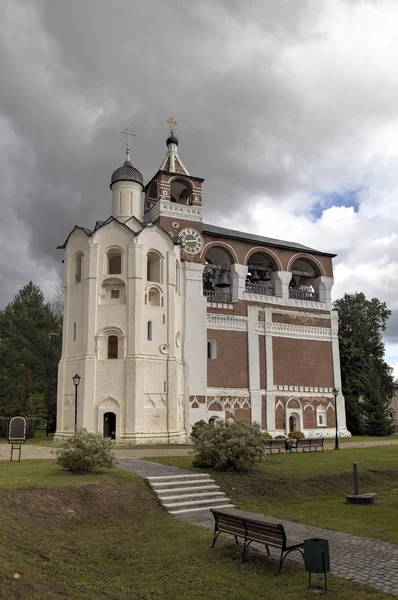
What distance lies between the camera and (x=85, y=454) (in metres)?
16.1

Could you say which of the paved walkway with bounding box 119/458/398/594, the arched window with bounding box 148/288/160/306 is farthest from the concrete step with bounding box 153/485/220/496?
the arched window with bounding box 148/288/160/306

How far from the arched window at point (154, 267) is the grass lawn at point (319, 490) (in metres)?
16.5

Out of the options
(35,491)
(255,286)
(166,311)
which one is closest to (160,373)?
(166,311)

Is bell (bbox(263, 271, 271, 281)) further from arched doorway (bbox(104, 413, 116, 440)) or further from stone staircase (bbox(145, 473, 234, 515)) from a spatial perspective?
stone staircase (bbox(145, 473, 234, 515))

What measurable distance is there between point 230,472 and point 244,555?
26.8 feet

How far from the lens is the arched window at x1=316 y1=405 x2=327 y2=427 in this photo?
1670 inches

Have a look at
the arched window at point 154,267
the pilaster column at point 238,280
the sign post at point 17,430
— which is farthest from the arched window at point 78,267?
the sign post at point 17,430

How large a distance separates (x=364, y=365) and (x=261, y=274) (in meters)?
12.6

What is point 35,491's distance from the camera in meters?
13.1

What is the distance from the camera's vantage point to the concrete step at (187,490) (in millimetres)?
15070

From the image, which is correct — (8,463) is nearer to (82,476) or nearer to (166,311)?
(82,476)

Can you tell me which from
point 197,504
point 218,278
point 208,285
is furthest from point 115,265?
point 197,504

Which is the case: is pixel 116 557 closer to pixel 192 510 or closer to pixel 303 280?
pixel 192 510

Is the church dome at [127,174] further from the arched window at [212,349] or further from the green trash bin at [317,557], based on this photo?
the green trash bin at [317,557]
